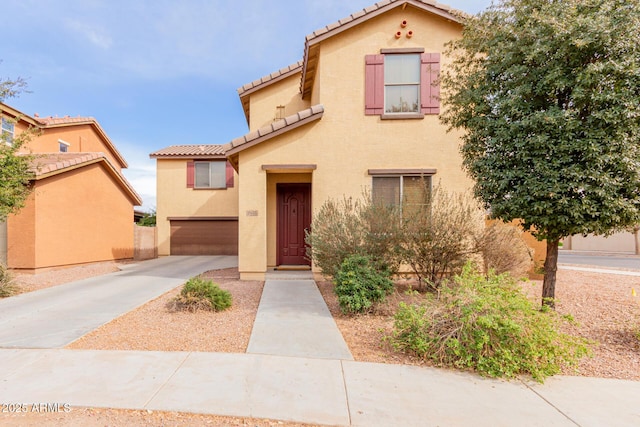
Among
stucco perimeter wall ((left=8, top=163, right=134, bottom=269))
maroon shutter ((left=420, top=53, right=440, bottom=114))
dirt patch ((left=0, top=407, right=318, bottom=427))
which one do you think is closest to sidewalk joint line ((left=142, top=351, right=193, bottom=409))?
dirt patch ((left=0, top=407, right=318, bottom=427))

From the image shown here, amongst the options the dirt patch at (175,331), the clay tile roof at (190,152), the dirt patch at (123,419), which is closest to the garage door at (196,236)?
the clay tile roof at (190,152)

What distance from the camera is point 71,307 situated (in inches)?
243

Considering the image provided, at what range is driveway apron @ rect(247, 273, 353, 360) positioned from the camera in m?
4.06

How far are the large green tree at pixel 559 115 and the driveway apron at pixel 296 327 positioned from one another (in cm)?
350

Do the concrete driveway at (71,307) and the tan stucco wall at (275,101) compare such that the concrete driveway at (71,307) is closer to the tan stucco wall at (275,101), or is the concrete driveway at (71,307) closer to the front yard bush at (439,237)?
the front yard bush at (439,237)

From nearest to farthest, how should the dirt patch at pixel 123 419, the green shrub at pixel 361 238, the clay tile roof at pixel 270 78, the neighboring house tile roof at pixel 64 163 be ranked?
the dirt patch at pixel 123 419 → the green shrub at pixel 361 238 → the neighboring house tile roof at pixel 64 163 → the clay tile roof at pixel 270 78

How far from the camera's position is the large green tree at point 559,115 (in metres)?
4.18

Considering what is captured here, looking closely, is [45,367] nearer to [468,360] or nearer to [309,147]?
[468,360]

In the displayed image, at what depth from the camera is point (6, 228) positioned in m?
10.0

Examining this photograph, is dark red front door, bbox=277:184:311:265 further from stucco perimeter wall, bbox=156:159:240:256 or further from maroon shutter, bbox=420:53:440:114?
stucco perimeter wall, bbox=156:159:240:256

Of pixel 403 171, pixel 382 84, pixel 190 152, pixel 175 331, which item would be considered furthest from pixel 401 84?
pixel 190 152

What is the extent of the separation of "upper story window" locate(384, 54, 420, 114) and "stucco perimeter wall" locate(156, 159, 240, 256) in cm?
1042

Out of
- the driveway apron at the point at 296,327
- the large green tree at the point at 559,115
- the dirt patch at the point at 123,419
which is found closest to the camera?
the dirt patch at the point at 123,419

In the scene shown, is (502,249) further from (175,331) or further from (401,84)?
(175,331)
